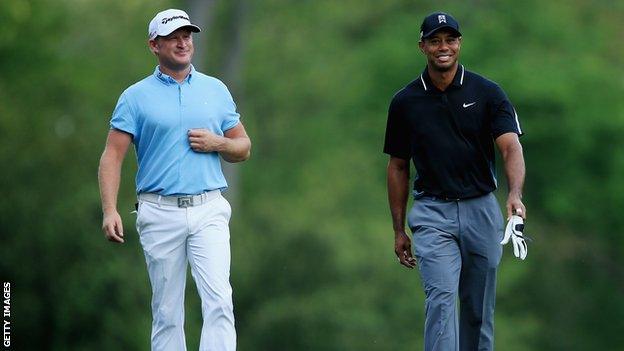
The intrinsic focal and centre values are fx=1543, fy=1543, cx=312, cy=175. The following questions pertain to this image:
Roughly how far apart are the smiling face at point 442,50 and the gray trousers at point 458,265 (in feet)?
2.75

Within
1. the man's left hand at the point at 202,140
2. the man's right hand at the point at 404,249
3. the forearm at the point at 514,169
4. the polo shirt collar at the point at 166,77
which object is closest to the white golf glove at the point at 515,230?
the forearm at the point at 514,169

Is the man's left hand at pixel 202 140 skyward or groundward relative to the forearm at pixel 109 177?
skyward

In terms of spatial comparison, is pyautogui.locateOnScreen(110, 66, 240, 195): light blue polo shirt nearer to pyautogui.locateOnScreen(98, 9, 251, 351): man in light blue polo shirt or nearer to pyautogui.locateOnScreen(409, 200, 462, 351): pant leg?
pyautogui.locateOnScreen(98, 9, 251, 351): man in light blue polo shirt

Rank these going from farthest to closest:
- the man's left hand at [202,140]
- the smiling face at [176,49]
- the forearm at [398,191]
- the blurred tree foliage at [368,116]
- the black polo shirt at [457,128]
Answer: the blurred tree foliage at [368,116] < the forearm at [398,191] < the black polo shirt at [457,128] < the smiling face at [176,49] < the man's left hand at [202,140]

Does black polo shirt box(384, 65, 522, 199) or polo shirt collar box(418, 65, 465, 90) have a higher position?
polo shirt collar box(418, 65, 465, 90)

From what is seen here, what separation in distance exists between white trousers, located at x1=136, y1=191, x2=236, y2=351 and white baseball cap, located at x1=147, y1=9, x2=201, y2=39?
Answer: 1016 mm

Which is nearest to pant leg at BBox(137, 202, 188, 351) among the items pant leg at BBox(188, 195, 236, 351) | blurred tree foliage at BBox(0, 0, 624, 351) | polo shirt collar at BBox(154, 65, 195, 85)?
pant leg at BBox(188, 195, 236, 351)

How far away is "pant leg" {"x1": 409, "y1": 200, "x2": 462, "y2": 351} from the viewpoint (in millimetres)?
9359

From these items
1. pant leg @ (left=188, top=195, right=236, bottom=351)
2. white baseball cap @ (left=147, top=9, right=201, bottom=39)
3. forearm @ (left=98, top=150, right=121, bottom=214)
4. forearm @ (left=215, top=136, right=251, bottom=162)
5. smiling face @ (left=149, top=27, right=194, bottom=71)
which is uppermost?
white baseball cap @ (left=147, top=9, right=201, bottom=39)

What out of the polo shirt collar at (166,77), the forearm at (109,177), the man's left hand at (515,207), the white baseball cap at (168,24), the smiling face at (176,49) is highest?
the white baseball cap at (168,24)

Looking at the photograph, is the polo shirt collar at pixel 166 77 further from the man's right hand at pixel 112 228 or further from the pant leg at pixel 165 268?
the man's right hand at pixel 112 228

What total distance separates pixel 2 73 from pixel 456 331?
2726 cm

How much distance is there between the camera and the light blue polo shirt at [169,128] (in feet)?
30.4

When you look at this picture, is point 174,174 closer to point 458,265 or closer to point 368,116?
point 458,265
